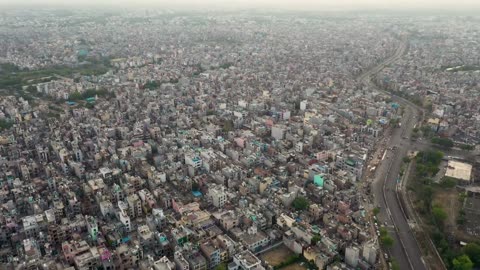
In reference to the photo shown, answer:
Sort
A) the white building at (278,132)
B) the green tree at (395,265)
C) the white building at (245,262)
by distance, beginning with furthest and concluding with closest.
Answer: the white building at (278,132)
the green tree at (395,265)
the white building at (245,262)

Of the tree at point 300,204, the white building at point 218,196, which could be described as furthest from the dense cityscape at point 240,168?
the white building at point 218,196

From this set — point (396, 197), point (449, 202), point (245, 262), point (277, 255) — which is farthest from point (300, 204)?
point (449, 202)

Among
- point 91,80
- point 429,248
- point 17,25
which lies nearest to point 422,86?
point 429,248

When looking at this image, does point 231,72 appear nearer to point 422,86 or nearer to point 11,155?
point 422,86

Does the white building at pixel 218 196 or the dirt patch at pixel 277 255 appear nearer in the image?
the dirt patch at pixel 277 255

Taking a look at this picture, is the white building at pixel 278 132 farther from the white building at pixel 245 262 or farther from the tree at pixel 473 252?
the tree at pixel 473 252

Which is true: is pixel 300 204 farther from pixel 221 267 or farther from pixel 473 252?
pixel 473 252
